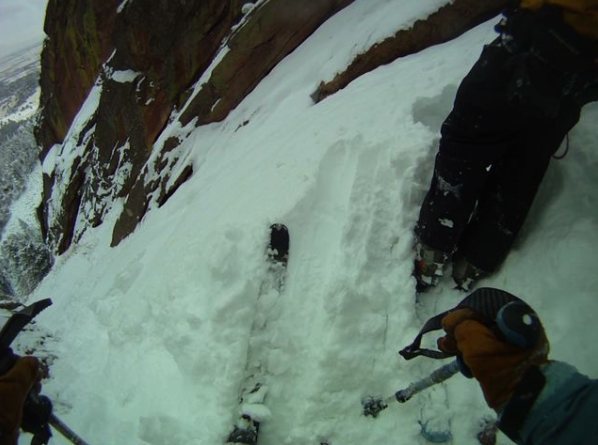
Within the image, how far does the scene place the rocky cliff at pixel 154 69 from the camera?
28.6ft

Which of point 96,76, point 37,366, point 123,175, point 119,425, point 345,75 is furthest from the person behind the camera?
point 96,76

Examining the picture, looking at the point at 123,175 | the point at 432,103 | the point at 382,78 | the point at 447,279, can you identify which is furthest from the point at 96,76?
the point at 447,279

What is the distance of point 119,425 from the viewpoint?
323 cm

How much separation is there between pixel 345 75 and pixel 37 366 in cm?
565

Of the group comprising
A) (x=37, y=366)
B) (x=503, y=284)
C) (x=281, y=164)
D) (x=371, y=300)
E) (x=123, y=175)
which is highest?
(x=37, y=366)

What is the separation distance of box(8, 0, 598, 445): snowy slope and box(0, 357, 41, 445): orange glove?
1042 millimetres

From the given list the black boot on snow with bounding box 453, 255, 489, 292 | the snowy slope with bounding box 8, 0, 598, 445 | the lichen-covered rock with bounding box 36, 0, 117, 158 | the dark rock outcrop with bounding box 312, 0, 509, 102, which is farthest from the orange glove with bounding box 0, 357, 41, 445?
the lichen-covered rock with bounding box 36, 0, 117, 158

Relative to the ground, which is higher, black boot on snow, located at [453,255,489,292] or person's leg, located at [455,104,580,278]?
person's leg, located at [455,104,580,278]

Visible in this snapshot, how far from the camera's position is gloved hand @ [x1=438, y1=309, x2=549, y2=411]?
1.71 m

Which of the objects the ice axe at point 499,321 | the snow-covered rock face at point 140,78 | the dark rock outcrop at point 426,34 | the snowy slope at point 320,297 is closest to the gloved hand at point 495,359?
the ice axe at point 499,321

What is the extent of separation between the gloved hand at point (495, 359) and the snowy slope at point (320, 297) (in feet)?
3.20

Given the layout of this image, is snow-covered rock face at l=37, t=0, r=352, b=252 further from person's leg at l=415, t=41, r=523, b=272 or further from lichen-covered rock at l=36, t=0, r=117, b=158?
person's leg at l=415, t=41, r=523, b=272

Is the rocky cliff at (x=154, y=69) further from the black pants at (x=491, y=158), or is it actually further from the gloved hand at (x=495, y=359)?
the gloved hand at (x=495, y=359)

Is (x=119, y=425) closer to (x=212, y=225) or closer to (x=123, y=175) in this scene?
(x=212, y=225)
